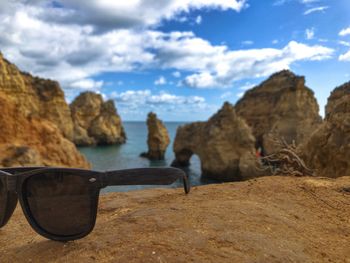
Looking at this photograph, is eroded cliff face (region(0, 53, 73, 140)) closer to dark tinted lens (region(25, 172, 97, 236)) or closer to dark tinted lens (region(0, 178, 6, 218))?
dark tinted lens (region(0, 178, 6, 218))

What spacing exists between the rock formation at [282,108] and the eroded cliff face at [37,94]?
Result: 27.9m

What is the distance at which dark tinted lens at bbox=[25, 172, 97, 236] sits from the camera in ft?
8.49

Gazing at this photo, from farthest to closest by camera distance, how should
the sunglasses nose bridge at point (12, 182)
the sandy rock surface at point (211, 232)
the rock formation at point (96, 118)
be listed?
the rock formation at point (96, 118) < the sunglasses nose bridge at point (12, 182) < the sandy rock surface at point (211, 232)

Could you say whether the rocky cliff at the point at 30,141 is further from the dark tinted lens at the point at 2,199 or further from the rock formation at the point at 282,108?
the rock formation at the point at 282,108

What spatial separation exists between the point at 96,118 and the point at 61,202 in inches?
3171

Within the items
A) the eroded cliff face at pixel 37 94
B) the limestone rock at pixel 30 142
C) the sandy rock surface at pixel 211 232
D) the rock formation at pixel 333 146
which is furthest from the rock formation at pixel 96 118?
the sandy rock surface at pixel 211 232

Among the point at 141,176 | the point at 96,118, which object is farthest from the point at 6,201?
the point at 96,118

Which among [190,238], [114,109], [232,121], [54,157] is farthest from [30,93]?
[190,238]

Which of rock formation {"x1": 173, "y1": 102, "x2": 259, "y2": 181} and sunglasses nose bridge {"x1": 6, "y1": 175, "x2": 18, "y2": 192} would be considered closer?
sunglasses nose bridge {"x1": 6, "y1": 175, "x2": 18, "y2": 192}

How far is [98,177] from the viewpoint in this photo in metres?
2.54

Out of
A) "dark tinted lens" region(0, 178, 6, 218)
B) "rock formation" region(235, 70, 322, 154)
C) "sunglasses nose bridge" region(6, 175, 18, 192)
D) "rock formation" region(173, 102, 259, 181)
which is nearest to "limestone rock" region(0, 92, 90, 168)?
"dark tinted lens" region(0, 178, 6, 218)

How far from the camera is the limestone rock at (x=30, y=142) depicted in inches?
561

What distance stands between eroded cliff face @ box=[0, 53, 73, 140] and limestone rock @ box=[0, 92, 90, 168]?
67.7 feet

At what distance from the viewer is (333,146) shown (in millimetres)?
6500
